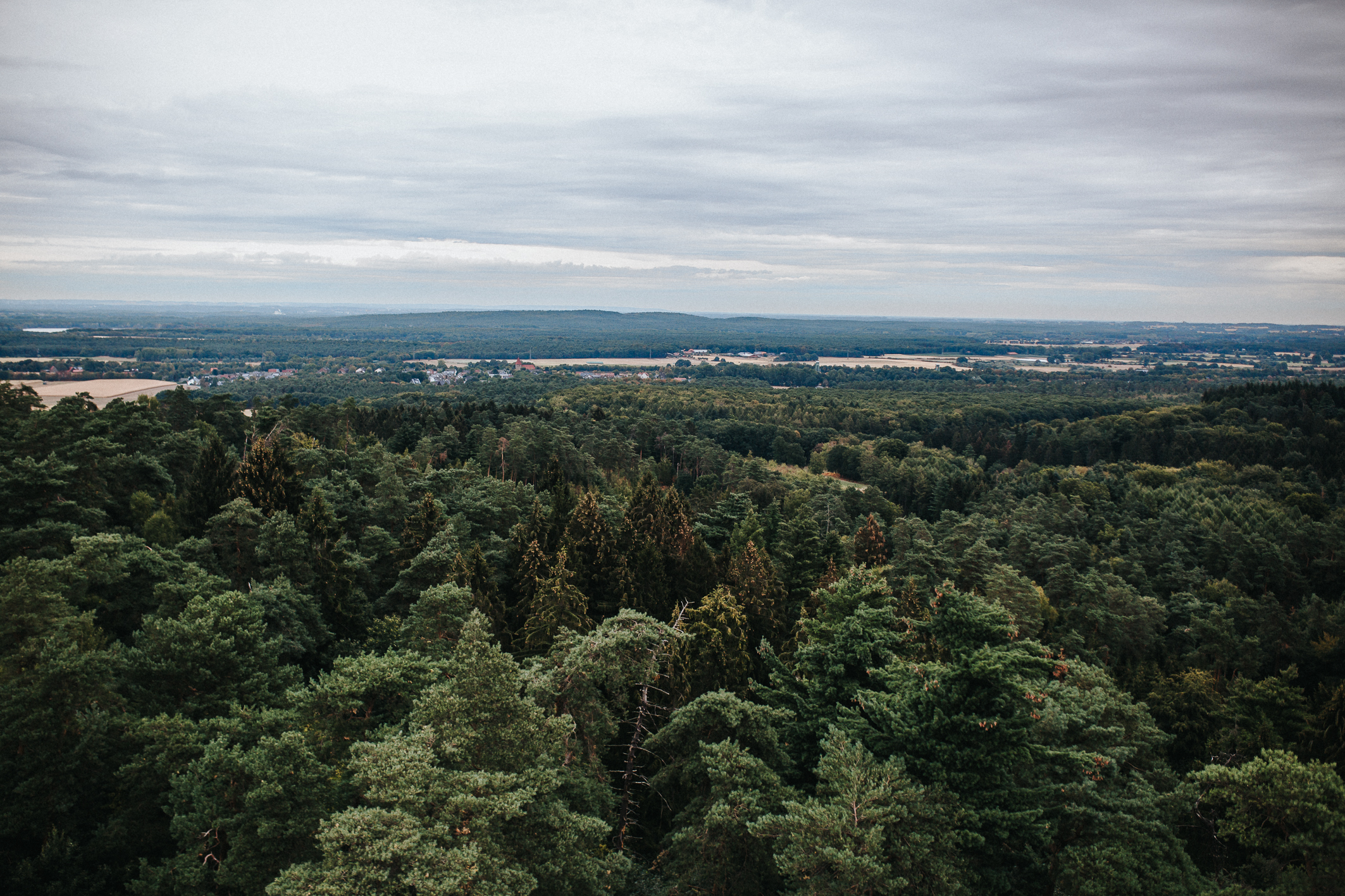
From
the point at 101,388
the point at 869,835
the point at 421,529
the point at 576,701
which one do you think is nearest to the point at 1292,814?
the point at 869,835

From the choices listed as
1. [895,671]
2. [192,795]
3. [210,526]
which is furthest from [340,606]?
[895,671]

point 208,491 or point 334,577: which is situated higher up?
point 208,491

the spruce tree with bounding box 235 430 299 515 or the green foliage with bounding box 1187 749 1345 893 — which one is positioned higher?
the spruce tree with bounding box 235 430 299 515

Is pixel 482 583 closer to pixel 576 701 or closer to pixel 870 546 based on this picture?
pixel 576 701

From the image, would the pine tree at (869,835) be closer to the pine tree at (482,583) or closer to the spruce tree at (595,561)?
the pine tree at (482,583)

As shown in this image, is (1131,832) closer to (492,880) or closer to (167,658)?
(492,880)

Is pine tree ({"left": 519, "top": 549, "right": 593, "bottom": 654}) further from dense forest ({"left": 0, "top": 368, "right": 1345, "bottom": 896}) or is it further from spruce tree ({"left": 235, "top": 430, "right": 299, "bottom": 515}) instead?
spruce tree ({"left": 235, "top": 430, "right": 299, "bottom": 515})

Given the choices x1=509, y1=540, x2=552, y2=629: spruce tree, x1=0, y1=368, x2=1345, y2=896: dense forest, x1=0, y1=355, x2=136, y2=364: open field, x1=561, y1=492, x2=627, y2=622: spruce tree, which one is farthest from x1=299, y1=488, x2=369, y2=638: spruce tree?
x1=0, y1=355, x2=136, y2=364: open field
